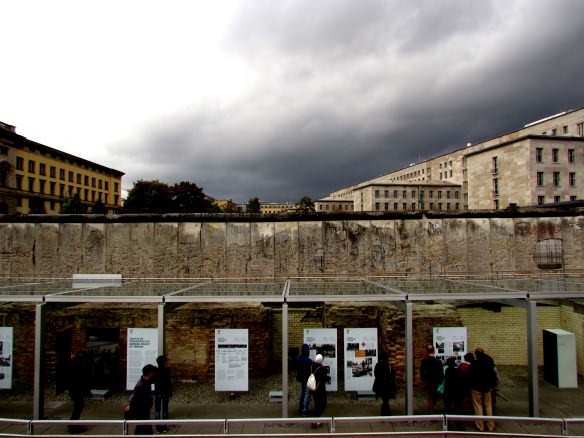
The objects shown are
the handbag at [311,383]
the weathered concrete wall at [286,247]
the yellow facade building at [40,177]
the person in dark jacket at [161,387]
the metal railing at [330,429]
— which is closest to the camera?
the metal railing at [330,429]

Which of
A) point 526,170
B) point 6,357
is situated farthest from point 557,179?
point 6,357

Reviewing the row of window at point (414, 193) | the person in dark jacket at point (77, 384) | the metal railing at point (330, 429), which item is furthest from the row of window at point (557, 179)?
the person in dark jacket at point (77, 384)

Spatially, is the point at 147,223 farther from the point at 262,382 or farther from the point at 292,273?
the point at 262,382

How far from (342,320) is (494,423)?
4.16m

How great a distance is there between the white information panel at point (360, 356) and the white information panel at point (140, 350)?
13.5 ft

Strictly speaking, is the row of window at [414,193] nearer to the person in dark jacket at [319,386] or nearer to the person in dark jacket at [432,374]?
the person in dark jacket at [432,374]

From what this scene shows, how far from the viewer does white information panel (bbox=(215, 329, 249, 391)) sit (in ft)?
26.4

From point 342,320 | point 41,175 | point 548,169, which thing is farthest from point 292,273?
point 41,175

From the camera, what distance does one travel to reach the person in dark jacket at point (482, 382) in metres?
6.97

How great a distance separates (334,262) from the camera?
13242 millimetres

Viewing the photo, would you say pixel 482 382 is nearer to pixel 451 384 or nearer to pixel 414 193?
pixel 451 384

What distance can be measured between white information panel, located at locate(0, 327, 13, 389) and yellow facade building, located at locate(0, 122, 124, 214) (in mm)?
52029

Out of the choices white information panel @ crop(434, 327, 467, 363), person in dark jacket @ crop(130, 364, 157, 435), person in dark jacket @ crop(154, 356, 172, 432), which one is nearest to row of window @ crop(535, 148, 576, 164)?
white information panel @ crop(434, 327, 467, 363)

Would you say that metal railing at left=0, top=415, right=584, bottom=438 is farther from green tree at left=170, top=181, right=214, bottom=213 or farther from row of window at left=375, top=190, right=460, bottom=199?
row of window at left=375, top=190, right=460, bottom=199
